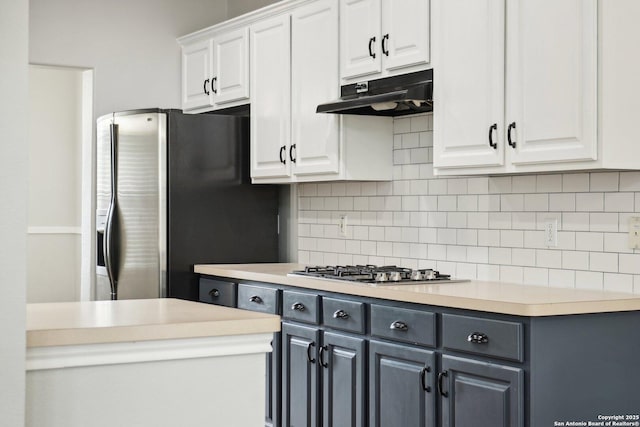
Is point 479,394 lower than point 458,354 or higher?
lower

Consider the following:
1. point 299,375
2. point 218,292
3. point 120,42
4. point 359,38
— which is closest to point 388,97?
point 359,38

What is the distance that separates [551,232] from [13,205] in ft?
7.77

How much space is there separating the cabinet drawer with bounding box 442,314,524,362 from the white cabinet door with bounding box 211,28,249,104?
247 cm

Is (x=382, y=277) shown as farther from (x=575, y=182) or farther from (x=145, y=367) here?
(x=145, y=367)

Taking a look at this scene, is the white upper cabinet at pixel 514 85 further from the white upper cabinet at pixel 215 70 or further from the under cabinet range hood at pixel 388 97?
the white upper cabinet at pixel 215 70

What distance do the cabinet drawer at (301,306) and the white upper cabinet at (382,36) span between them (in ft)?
3.52

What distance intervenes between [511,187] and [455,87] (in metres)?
0.52

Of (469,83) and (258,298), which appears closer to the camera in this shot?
(469,83)

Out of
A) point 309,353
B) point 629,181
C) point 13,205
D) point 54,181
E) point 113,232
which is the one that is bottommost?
point 309,353

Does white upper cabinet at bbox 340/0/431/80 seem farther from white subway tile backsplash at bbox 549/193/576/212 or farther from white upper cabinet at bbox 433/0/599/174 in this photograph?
white subway tile backsplash at bbox 549/193/576/212

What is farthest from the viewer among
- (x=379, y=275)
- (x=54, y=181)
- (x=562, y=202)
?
(x=54, y=181)

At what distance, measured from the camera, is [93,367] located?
6.83ft

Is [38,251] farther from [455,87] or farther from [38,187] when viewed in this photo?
[455,87]

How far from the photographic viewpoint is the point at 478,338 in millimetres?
3107
